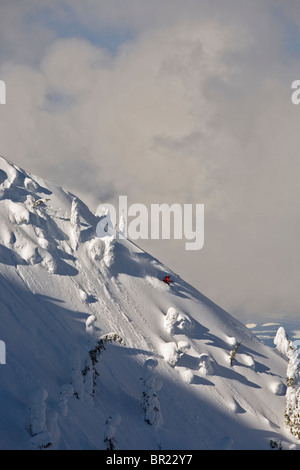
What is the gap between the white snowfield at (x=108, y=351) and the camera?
125 feet

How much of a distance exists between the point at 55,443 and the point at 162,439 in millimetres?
13069

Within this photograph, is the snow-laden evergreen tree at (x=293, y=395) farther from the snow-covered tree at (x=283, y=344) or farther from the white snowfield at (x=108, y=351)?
the snow-covered tree at (x=283, y=344)

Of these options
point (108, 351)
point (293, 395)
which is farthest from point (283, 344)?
point (108, 351)

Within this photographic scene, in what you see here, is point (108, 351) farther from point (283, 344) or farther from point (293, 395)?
point (283, 344)

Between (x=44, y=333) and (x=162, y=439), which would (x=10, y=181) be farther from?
(x=162, y=439)

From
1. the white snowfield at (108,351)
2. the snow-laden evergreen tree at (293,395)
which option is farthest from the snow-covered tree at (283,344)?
the snow-laden evergreen tree at (293,395)

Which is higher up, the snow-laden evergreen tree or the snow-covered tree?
the snow-covered tree

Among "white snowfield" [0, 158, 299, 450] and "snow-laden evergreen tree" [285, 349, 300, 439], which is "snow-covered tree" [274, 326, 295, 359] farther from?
"snow-laden evergreen tree" [285, 349, 300, 439]

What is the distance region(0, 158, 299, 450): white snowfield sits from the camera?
37969 mm

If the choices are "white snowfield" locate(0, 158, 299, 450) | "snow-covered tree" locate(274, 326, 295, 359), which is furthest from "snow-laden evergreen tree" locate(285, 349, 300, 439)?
"snow-covered tree" locate(274, 326, 295, 359)

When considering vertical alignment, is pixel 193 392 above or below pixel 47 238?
below

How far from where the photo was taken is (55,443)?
32125 millimetres

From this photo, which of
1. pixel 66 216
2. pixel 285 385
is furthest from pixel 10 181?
pixel 285 385
